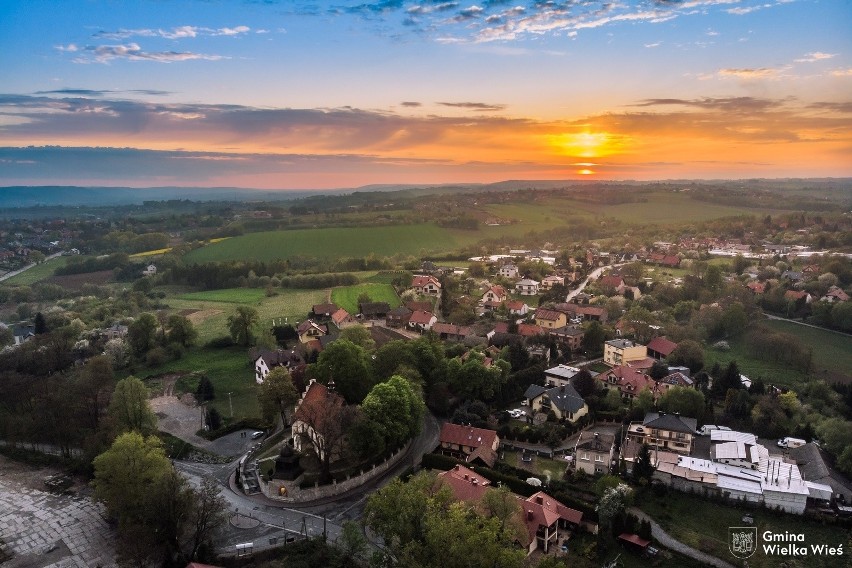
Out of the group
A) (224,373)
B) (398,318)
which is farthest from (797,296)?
(224,373)

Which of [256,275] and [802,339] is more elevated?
[256,275]

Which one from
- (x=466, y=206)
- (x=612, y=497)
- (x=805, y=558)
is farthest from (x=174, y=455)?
(x=466, y=206)

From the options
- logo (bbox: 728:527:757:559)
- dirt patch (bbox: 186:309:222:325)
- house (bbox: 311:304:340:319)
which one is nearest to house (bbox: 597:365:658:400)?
logo (bbox: 728:527:757:559)

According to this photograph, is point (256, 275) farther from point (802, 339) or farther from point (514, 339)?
point (802, 339)

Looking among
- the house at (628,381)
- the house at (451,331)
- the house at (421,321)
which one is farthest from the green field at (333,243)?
the house at (628,381)

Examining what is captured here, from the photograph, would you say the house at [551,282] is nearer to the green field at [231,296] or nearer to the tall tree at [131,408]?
the green field at [231,296]

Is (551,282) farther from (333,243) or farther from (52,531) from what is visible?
(52,531)

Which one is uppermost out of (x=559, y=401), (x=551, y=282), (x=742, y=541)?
(x=559, y=401)
